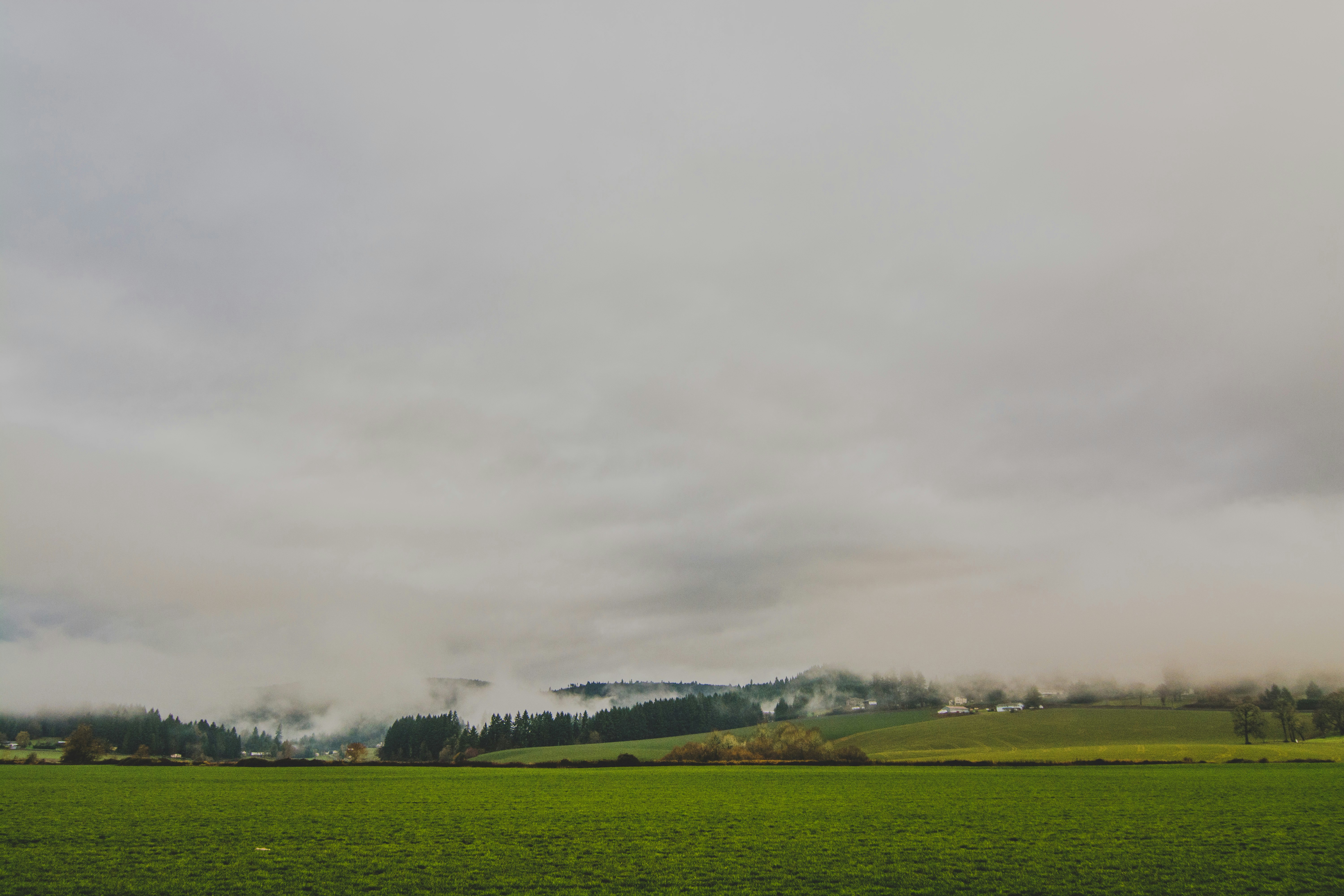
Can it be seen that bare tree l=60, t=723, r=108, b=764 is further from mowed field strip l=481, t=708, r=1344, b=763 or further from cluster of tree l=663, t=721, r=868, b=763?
cluster of tree l=663, t=721, r=868, b=763

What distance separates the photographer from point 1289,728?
157500 mm

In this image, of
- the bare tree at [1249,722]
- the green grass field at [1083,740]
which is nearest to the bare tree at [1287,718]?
the bare tree at [1249,722]

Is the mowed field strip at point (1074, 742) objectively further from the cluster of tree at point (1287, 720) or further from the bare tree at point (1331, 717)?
the bare tree at point (1331, 717)

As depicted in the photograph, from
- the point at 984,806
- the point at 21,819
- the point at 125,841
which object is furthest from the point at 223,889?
the point at 984,806

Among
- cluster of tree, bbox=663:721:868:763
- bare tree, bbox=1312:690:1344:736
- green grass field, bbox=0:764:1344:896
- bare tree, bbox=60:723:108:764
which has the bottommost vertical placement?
bare tree, bbox=1312:690:1344:736

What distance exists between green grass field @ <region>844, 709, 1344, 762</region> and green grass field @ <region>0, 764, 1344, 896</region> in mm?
51469

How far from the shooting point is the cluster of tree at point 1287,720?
156500mm

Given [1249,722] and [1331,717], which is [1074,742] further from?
[1331,717]

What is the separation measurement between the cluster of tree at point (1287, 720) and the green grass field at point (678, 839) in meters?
112

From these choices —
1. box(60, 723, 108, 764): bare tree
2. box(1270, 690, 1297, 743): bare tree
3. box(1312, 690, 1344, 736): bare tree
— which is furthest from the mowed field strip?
box(60, 723, 108, 764): bare tree

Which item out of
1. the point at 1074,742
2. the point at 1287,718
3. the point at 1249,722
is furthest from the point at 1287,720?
the point at 1074,742

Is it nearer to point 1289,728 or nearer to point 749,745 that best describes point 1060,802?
point 749,745

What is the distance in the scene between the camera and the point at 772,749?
127938 mm

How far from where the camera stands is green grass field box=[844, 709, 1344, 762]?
11225cm
